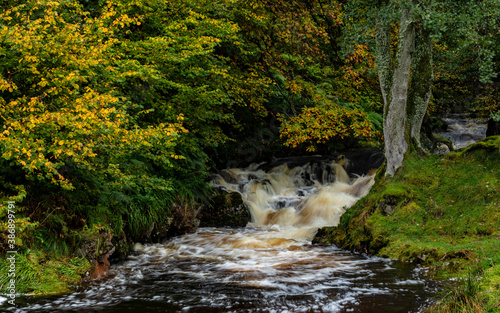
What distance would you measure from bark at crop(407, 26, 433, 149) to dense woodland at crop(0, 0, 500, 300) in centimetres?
3

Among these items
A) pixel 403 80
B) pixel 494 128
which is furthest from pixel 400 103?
pixel 494 128

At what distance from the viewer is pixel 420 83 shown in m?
10.9

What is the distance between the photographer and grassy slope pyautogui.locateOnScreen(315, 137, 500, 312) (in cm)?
734

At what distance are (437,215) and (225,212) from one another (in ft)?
23.5

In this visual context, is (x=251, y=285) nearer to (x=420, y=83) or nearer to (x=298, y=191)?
(x=420, y=83)

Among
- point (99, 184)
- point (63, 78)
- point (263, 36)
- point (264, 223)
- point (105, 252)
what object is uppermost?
point (263, 36)

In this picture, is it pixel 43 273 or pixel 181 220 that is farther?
pixel 181 220

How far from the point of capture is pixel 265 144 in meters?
20.4

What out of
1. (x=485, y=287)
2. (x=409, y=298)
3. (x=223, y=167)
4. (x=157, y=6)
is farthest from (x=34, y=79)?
(x=223, y=167)

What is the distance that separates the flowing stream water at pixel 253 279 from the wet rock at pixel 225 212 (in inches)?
A: 22.5

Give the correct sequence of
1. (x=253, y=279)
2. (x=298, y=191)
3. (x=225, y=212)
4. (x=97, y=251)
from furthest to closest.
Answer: (x=298, y=191), (x=225, y=212), (x=97, y=251), (x=253, y=279)

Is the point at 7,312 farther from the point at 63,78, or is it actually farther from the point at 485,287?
the point at 485,287

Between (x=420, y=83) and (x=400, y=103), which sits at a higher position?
(x=420, y=83)

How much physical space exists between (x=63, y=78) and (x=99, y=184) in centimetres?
289
